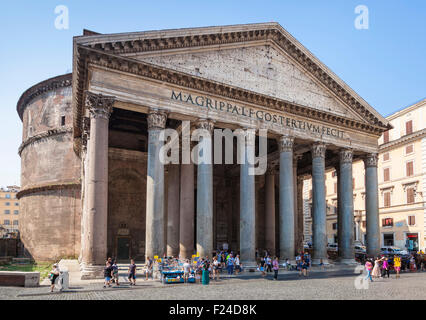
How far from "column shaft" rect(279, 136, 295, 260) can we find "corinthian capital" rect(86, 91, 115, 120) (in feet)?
35.0

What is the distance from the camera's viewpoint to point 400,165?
38375mm

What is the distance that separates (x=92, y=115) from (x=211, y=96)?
644cm

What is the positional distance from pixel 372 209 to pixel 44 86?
28.1 meters

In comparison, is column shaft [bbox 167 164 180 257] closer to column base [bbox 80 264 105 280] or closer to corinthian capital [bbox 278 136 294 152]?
corinthian capital [bbox 278 136 294 152]

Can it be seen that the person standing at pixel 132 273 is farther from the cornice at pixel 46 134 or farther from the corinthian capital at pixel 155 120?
the cornice at pixel 46 134

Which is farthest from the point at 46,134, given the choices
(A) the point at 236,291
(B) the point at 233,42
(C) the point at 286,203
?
(A) the point at 236,291

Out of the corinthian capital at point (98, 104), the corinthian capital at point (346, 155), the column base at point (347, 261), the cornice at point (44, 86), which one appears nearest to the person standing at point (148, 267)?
the corinthian capital at point (98, 104)

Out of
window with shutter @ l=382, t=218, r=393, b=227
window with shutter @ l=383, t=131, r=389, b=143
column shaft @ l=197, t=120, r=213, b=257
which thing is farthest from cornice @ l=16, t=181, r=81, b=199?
window with shutter @ l=383, t=131, r=389, b=143

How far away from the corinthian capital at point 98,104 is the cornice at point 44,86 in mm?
16518

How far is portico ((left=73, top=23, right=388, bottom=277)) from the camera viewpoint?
1770cm

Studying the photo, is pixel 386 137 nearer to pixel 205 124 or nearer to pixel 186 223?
pixel 205 124

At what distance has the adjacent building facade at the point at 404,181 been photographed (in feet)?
117

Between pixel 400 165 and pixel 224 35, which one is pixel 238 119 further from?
pixel 400 165

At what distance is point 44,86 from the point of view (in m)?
33.7
